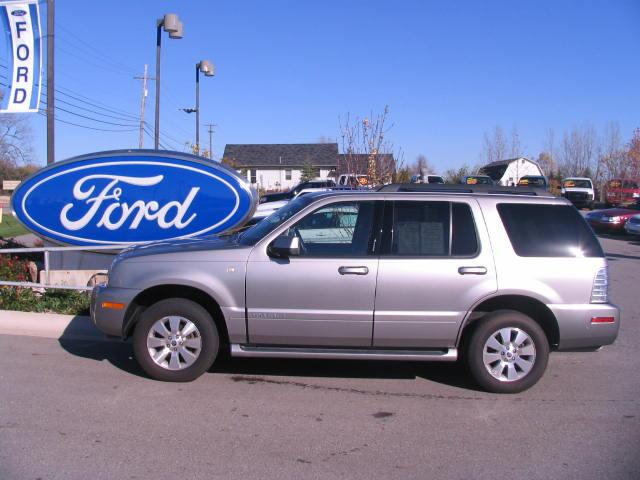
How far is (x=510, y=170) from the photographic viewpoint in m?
41.6

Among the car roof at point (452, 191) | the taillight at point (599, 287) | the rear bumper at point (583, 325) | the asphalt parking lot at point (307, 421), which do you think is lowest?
the asphalt parking lot at point (307, 421)

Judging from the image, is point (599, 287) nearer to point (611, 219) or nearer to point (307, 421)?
point (307, 421)

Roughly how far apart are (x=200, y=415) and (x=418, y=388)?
2098mm

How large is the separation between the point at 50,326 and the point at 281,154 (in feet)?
187

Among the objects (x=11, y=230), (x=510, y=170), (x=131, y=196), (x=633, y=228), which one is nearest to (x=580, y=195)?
(x=510, y=170)

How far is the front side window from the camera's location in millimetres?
5699

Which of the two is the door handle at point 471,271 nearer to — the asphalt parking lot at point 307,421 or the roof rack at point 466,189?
the roof rack at point 466,189

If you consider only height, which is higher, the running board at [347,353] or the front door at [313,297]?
the front door at [313,297]

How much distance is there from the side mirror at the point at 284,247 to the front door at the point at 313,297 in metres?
0.05

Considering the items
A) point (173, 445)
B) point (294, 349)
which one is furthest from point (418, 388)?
point (173, 445)

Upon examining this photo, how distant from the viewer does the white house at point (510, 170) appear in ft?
130

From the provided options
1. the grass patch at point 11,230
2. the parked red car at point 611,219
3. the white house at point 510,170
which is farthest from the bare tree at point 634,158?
the grass patch at point 11,230

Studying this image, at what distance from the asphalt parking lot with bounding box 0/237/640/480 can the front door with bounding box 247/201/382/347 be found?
1.88ft

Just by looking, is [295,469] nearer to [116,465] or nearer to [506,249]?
[116,465]
